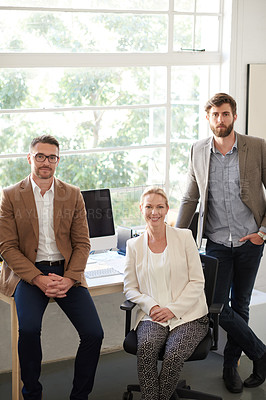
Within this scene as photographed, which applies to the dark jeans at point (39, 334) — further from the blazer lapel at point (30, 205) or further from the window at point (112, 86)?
the window at point (112, 86)

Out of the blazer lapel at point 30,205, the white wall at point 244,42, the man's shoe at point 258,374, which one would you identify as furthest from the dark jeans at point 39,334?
the white wall at point 244,42

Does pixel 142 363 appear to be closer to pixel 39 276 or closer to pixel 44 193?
pixel 39 276

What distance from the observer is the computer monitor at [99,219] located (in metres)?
4.07

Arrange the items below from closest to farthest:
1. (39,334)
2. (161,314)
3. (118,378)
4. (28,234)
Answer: (39,334) < (161,314) < (28,234) < (118,378)

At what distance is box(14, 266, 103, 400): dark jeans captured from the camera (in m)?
3.15

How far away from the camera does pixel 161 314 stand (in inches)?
130

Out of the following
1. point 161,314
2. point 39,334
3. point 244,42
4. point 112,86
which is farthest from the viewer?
point 244,42

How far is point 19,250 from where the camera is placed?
11.2 feet

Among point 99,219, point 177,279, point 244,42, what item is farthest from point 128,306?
point 244,42

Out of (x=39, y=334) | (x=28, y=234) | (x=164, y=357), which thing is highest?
(x=28, y=234)

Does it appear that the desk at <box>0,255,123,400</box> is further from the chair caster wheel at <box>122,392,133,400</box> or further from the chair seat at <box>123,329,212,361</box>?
the chair caster wheel at <box>122,392,133,400</box>

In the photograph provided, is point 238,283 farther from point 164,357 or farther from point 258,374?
point 164,357

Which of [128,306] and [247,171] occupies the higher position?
[247,171]

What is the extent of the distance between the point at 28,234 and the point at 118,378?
124 cm
